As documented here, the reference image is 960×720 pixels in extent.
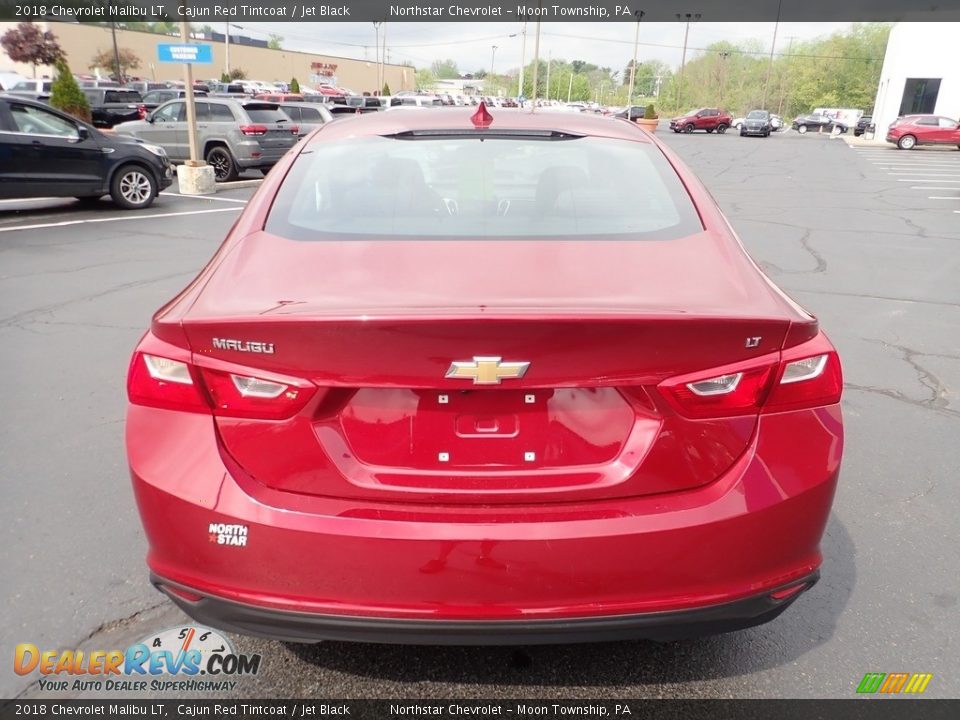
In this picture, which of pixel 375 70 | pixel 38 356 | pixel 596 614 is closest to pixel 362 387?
pixel 596 614

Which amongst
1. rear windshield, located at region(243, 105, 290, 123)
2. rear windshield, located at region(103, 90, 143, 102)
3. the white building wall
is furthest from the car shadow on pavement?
the white building wall

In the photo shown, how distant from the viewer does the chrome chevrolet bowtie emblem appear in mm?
1772

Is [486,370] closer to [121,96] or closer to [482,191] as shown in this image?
[482,191]

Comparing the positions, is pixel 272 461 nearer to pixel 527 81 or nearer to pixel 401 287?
pixel 401 287

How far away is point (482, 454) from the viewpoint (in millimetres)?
1873

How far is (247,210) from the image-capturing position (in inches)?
103

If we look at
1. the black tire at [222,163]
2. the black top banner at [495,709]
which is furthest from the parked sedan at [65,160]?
the black top banner at [495,709]

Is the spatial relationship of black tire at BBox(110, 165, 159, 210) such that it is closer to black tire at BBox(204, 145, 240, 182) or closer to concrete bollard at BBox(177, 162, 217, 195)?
concrete bollard at BBox(177, 162, 217, 195)

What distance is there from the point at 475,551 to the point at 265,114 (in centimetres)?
1646

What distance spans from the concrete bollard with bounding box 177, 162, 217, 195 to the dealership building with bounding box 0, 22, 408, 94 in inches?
1761

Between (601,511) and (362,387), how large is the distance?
67cm

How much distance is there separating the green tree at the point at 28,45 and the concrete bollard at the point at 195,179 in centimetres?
6225

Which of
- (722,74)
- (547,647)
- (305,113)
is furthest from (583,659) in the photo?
(722,74)

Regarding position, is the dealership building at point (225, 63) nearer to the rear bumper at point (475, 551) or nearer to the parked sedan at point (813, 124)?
the parked sedan at point (813, 124)
